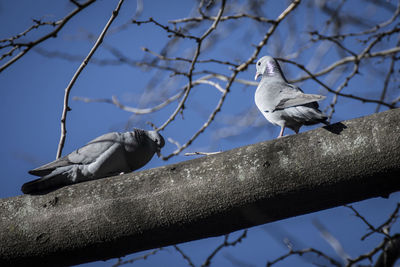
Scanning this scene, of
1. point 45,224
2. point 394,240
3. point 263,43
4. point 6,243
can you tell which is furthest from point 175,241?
point 263,43

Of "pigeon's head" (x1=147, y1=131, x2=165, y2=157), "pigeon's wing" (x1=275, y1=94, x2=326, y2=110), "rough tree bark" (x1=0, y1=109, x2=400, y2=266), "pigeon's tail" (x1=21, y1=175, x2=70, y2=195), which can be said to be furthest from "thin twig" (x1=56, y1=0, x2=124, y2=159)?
"pigeon's wing" (x1=275, y1=94, x2=326, y2=110)

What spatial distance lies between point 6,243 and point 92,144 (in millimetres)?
1458

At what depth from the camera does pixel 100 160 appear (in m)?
3.48

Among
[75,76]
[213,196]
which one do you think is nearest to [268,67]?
[75,76]

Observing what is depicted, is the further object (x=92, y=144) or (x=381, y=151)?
(x=92, y=144)

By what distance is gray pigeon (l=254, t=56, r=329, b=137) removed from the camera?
3.01 meters

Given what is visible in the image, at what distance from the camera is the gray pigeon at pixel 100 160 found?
2898 millimetres

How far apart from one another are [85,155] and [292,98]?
175 centimetres

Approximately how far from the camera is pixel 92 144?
11.8ft

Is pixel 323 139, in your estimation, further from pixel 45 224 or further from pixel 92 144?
pixel 92 144

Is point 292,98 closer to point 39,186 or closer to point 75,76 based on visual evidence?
point 75,76

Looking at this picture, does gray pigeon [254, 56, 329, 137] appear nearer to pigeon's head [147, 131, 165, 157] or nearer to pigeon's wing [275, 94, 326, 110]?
pigeon's wing [275, 94, 326, 110]

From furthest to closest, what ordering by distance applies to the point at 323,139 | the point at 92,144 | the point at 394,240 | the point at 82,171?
the point at 92,144 < the point at 82,171 < the point at 394,240 < the point at 323,139

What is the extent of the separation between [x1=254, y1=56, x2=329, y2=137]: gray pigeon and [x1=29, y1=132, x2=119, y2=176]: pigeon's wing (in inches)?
54.3
